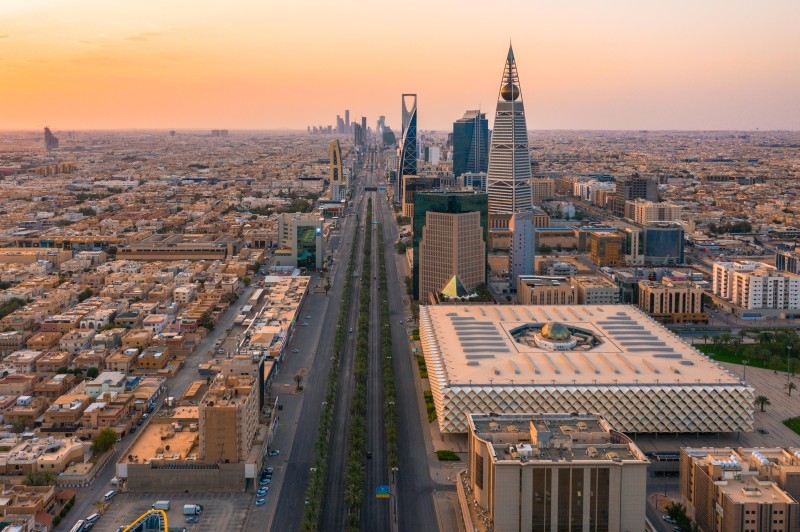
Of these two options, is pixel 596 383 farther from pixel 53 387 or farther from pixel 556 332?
pixel 53 387

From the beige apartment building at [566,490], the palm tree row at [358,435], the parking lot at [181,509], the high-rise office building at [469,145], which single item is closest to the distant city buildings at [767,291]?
the palm tree row at [358,435]

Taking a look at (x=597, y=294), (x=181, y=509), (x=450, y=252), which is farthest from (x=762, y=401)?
(x=181, y=509)

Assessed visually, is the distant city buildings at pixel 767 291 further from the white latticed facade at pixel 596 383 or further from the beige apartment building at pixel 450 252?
the white latticed facade at pixel 596 383

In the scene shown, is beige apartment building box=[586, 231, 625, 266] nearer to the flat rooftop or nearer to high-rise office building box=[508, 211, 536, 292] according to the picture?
high-rise office building box=[508, 211, 536, 292]

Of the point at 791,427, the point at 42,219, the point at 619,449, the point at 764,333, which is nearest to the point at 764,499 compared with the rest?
the point at 619,449

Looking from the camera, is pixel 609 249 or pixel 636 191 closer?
pixel 609 249

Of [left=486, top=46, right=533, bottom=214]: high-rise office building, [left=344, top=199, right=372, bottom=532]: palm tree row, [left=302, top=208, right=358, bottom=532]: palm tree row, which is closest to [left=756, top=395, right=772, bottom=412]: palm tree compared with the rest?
[left=344, top=199, right=372, bottom=532]: palm tree row
